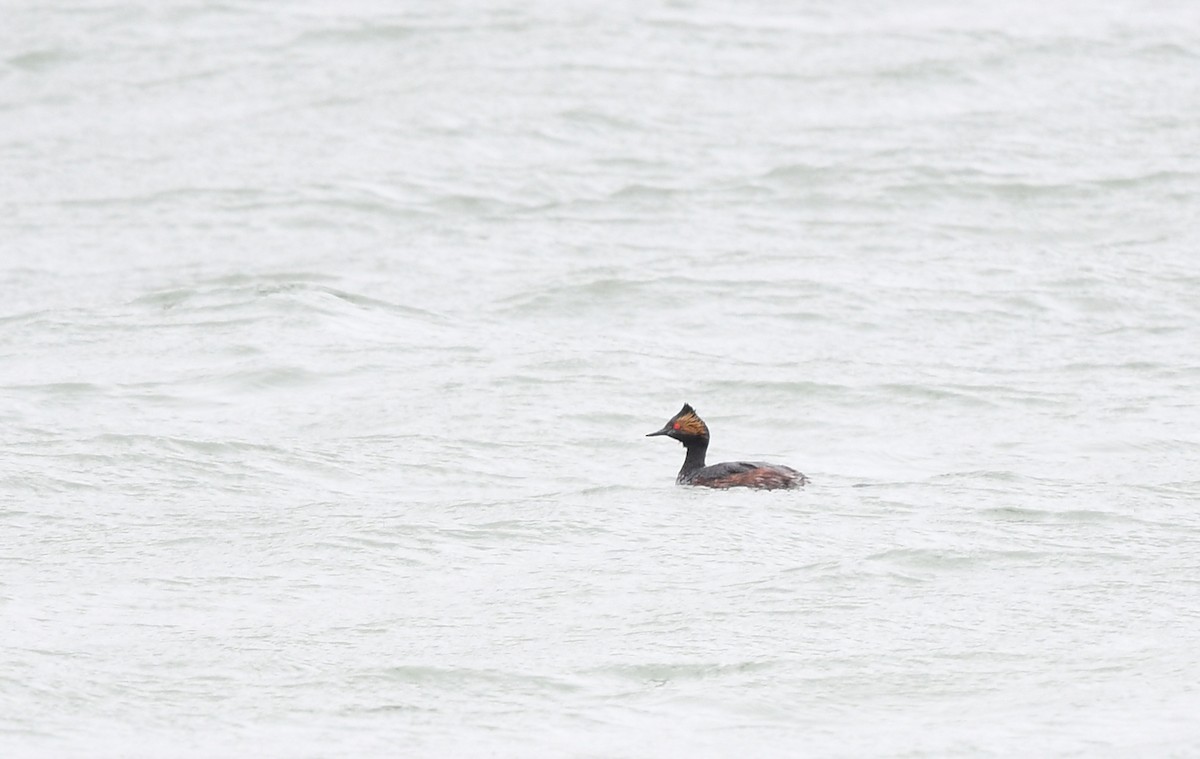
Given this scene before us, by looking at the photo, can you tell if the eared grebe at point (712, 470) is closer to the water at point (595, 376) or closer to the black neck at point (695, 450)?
the black neck at point (695, 450)

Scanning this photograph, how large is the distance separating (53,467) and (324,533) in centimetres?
215

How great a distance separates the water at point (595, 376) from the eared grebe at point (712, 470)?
6.2 inches

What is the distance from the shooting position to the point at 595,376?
51.0ft

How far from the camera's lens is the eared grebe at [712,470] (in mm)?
12453

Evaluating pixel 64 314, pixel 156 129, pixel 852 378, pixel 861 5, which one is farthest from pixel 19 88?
pixel 852 378

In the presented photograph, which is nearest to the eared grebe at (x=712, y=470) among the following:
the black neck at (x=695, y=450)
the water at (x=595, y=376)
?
the black neck at (x=695, y=450)

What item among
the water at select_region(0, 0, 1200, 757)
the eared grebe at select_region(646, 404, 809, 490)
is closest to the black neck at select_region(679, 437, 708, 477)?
the eared grebe at select_region(646, 404, 809, 490)

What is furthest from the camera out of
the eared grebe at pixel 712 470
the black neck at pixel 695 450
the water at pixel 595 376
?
the black neck at pixel 695 450

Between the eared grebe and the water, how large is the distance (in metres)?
0.16

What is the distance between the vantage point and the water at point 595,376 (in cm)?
920

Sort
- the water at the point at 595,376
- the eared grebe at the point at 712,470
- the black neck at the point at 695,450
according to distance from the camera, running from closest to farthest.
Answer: the water at the point at 595,376 < the eared grebe at the point at 712,470 < the black neck at the point at 695,450

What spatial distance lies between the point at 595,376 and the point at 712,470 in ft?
9.51

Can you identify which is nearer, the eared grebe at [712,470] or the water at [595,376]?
the water at [595,376]

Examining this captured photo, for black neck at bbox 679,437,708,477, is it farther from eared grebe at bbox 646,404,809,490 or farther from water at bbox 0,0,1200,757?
water at bbox 0,0,1200,757
